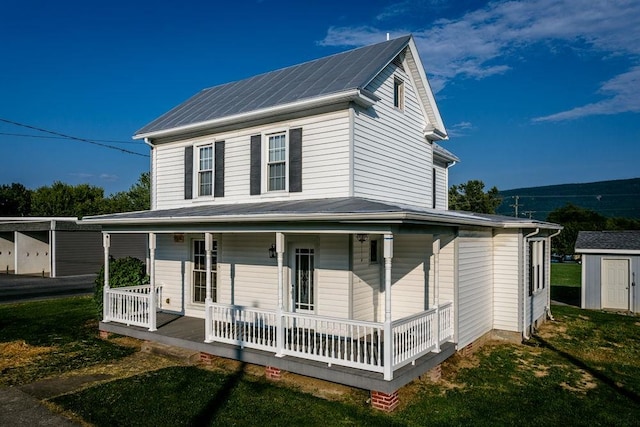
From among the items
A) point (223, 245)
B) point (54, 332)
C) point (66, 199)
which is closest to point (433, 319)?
point (223, 245)

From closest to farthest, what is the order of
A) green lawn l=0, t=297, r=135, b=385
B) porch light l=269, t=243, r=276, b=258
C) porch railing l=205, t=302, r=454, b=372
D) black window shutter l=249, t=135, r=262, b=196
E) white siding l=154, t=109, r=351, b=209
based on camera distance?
1. porch railing l=205, t=302, r=454, b=372
2. green lawn l=0, t=297, r=135, b=385
3. white siding l=154, t=109, r=351, b=209
4. porch light l=269, t=243, r=276, b=258
5. black window shutter l=249, t=135, r=262, b=196

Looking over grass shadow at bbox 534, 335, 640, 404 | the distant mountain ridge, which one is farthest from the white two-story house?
the distant mountain ridge

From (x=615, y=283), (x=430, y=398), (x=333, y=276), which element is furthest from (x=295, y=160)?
(x=615, y=283)

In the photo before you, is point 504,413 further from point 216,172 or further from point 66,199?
point 66,199

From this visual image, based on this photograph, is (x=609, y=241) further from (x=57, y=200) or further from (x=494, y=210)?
(x=57, y=200)

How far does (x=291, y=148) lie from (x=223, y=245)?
339 cm

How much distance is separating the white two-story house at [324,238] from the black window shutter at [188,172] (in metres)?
0.05

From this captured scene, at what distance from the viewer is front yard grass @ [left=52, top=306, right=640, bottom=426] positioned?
7098 mm

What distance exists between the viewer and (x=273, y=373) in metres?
8.95

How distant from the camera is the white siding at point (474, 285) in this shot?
10.2 m

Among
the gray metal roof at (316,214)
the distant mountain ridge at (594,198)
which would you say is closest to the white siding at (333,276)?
the gray metal roof at (316,214)

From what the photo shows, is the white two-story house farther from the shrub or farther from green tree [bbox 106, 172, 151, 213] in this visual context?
green tree [bbox 106, 172, 151, 213]

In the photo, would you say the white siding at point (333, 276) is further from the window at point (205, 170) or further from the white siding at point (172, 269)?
the white siding at point (172, 269)

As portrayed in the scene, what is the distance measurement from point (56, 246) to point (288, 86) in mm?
22790
